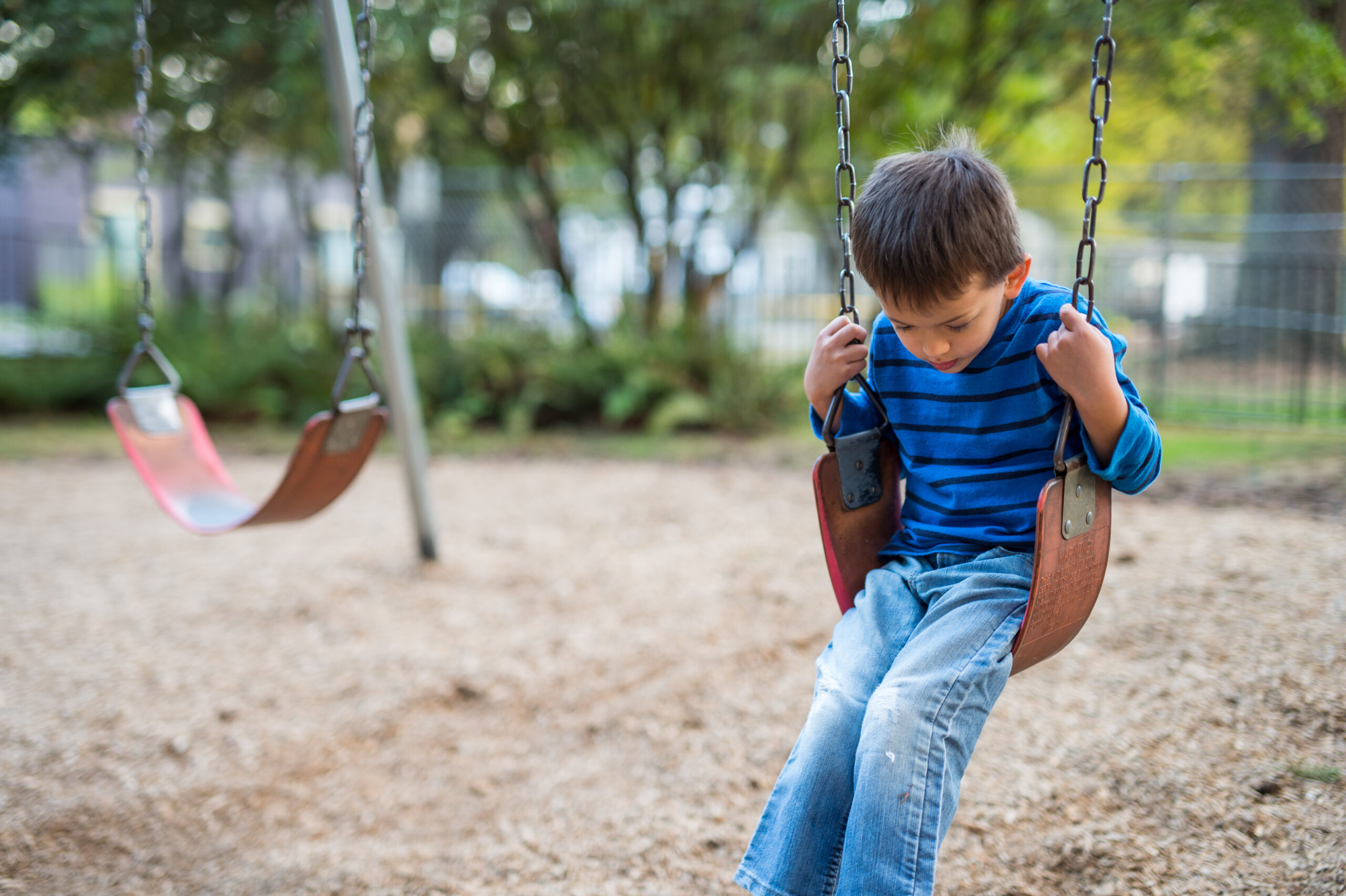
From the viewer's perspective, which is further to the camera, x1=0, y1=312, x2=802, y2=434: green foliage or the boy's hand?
x1=0, y1=312, x2=802, y2=434: green foliage

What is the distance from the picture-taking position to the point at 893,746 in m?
1.43

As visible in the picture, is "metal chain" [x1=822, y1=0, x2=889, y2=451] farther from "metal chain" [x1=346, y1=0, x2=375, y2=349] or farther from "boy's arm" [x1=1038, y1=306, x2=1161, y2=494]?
"metal chain" [x1=346, y1=0, x2=375, y2=349]

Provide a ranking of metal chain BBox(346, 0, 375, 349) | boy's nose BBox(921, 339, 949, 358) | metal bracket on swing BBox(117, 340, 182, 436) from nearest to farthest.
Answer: boy's nose BBox(921, 339, 949, 358) < metal chain BBox(346, 0, 375, 349) < metal bracket on swing BBox(117, 340, 182, 436)

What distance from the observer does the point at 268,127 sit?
8.67m

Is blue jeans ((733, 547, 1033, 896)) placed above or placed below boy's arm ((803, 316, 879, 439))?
below

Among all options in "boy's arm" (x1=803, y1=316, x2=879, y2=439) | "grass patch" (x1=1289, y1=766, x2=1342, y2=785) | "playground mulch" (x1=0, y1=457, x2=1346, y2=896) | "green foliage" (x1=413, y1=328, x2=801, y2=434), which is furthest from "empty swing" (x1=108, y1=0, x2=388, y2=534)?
"green foliage" (x1=413, y1=328, x2=801, y2=434)

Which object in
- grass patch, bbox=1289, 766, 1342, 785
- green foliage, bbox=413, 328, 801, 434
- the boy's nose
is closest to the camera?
the boy's nose

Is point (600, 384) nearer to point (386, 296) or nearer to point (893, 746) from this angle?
point (386, 296)

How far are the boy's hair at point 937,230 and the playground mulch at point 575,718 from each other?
48.1 inches

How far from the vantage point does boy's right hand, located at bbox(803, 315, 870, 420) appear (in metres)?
1.71

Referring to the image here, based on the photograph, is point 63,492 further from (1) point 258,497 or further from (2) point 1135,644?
(2) point 1135,644

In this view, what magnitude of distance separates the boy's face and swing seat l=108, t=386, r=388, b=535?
1.75m

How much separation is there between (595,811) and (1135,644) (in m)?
1.70

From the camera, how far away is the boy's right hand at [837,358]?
5.62 feet
